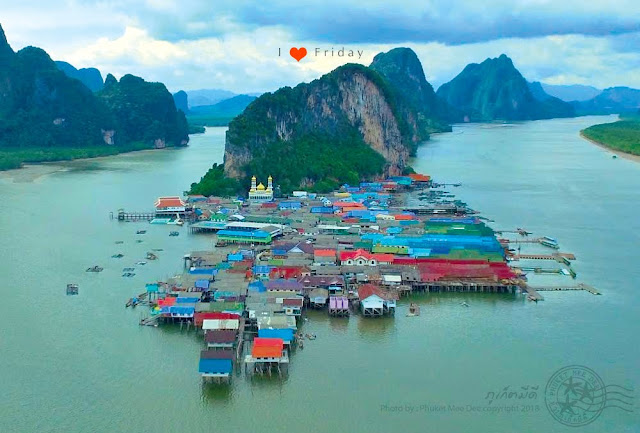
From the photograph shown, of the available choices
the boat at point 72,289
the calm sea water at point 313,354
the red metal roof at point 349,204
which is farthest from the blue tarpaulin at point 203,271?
→ the red metal roof at point 349,204

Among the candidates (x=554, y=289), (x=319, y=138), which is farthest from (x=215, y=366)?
(x=319, y=138)

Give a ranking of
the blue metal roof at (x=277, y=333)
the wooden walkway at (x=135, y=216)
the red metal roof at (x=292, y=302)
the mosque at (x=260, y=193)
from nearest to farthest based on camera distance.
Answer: the blue metal roof at (x=277, y=333) < the red metal roof at (x=292, y=302) < the wooden walkway at (x=135, y=216) < the mosque at (x=260, y=193)

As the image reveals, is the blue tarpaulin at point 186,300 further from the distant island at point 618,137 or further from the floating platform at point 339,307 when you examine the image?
the distant island at point 618,137

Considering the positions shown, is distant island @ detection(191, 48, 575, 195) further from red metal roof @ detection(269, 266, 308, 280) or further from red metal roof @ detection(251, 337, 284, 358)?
red metal roof @ detection(251, 337, 284, 358)

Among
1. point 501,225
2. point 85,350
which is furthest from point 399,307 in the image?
point 501,225

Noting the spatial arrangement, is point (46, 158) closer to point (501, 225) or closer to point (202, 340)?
point (501, 225)

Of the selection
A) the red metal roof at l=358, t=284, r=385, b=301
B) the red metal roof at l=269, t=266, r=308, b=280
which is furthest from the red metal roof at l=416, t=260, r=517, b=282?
the red metal roof at l=269, t=266, r=308, b=280
